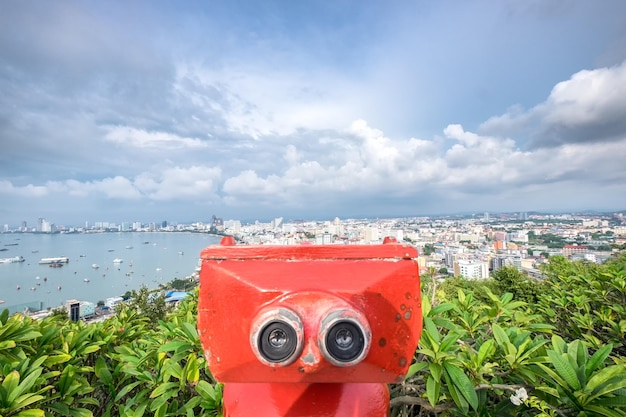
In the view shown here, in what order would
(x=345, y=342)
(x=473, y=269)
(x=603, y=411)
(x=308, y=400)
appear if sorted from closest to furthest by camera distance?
(x=345, y=342)
(x=308, y=400)
(x=603, y=411)
(x=473, y=269)

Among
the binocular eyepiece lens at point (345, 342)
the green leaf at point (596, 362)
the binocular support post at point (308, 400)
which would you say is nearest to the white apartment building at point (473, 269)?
the green leaf at point (596, 362)

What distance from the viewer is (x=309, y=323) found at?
0.72m

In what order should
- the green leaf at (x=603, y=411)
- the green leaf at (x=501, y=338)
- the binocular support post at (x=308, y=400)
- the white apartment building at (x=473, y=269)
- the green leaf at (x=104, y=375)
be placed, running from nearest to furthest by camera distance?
the binocular support post at (x=308, y=400) < the green leaf at (x=603, y=411) < the green leaf at (x=501, y=338) < the green leaf at (x=104, y=375) < the white apartment building at (x=473, y=269)

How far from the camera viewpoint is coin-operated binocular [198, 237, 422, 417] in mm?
705

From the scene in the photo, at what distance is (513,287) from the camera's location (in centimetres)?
1053

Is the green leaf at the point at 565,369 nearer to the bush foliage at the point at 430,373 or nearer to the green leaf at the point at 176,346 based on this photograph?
the bush foliage at the point at 430,373

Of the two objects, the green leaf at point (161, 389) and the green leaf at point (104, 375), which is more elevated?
the green leaf at point (161, 389)

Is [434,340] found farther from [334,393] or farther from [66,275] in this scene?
[66,275]

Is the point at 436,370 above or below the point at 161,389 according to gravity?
above

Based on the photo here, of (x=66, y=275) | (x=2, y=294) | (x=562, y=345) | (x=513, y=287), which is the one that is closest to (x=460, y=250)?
(x=513, y=287)

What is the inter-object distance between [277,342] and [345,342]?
0.16m

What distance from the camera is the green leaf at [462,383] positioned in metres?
1.32

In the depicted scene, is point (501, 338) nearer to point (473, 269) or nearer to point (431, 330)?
point (431, 330)

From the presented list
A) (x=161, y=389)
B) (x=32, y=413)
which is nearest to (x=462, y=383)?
(x=161, y=389)
